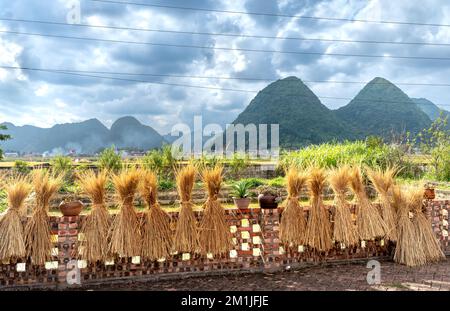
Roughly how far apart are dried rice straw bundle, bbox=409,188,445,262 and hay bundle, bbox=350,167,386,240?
0.44m

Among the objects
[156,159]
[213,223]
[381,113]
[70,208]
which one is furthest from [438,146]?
[381,113]

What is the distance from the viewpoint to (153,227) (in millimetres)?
4090

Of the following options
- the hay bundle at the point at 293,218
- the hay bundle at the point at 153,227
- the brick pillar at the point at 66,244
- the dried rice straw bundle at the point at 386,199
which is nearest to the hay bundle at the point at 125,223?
the hay bundle at the point at 153,227

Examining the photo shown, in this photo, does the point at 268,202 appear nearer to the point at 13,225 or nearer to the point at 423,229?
the point at 423,229

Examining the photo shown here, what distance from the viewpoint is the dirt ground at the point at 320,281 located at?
3.92 metres

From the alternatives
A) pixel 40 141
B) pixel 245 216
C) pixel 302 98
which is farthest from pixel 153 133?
pixel 245 216

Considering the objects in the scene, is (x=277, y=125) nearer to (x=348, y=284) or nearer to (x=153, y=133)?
(x=153, y=133)

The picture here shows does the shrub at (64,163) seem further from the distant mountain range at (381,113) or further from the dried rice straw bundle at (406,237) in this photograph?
the distant mountain range at (381,113)

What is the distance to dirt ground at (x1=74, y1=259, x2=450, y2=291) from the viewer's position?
3916 mm

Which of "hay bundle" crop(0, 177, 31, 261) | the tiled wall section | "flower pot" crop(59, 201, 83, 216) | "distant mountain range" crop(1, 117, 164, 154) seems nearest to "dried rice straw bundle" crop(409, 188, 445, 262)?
the tiled wall section

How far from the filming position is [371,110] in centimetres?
6022

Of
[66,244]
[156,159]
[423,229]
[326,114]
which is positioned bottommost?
[66,244]

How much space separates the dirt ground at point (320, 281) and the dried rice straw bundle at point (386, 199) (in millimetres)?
425

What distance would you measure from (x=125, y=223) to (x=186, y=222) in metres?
0.60
